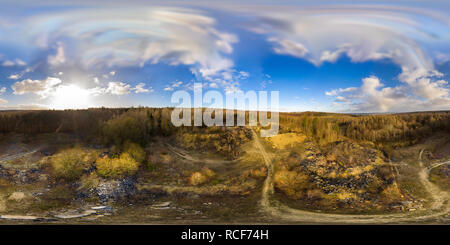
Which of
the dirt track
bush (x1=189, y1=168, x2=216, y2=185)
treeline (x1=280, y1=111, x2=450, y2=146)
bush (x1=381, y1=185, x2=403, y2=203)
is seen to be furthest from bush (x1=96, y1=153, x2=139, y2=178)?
bush (x1=381, y1=185, x2=403, y2=203)

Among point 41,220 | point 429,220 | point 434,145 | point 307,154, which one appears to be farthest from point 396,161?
point 41,220

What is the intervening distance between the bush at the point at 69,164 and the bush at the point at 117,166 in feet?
2.56

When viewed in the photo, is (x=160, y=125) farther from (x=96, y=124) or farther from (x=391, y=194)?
(x=391, y=194)

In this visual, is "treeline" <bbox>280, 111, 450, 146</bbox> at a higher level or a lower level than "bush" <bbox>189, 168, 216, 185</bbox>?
higher

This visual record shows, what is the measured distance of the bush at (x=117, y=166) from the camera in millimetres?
10958

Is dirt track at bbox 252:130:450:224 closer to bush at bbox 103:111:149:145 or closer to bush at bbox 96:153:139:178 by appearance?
bush at bbox 96:153:139:178

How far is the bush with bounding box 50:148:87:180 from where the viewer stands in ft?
35.2

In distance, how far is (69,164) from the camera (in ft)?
36.1

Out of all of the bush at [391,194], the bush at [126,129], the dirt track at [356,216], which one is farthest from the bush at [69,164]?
the bush at [391,194]

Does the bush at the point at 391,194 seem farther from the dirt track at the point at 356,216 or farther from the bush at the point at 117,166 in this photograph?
the bush at the point at 117,166

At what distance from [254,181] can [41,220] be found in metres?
8.04

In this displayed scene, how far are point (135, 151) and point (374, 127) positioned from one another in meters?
14.7

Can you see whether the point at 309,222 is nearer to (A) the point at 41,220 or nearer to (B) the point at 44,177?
(A) the point at 41,220

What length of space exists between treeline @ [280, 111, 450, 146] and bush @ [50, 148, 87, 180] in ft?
38.9
